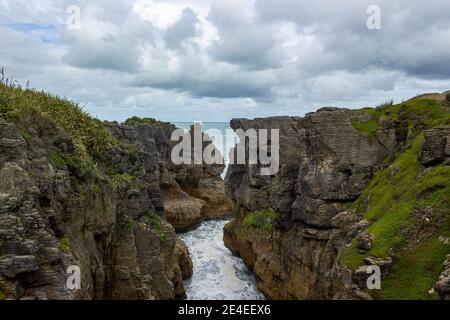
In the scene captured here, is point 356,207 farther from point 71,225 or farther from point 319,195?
point 71,225

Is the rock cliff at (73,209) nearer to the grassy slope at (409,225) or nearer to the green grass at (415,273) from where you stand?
the grassy slope at (409,225)


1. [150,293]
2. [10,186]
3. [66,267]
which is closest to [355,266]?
Answer: [150,293]

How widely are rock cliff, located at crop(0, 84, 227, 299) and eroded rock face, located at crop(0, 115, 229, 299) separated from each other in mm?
26

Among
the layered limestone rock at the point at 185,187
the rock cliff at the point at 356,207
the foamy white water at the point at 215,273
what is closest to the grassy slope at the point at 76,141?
the rock cliff at the point at 356,207

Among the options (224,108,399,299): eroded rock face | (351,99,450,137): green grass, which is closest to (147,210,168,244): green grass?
(224,108,399,299): eroded rock face

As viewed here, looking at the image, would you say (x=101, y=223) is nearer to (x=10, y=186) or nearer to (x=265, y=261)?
(x=10, y=186)

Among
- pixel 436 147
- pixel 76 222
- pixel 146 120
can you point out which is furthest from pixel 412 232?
pixel 146 120

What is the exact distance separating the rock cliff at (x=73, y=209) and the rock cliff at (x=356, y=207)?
7.31 metres

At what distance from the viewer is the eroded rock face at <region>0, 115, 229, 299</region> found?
11.6 m

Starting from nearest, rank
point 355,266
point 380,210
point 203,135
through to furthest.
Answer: point 355,266 < point 380,210 < point 203,135

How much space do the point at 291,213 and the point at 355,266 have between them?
11141 millimetres

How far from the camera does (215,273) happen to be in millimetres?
36312

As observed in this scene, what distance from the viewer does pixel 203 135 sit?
57.7 meters

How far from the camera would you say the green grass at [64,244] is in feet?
43.5
